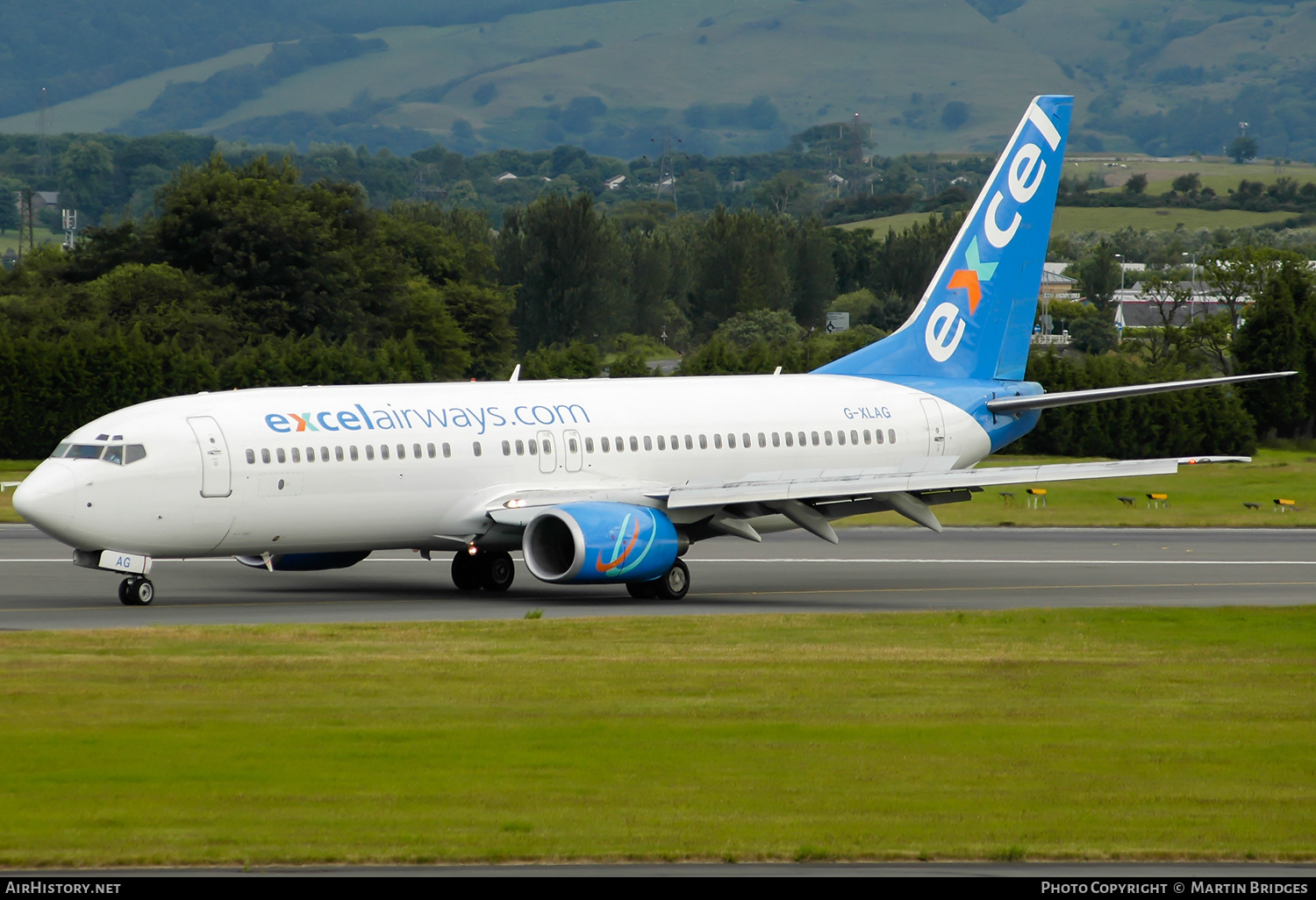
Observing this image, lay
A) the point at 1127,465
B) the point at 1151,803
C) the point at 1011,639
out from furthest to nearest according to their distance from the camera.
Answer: the point at 1127,465 < the point at 1011,639 < the point at 1151,803

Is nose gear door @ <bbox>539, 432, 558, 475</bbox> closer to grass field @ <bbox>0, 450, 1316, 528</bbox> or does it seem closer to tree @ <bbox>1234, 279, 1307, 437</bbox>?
grass field @ <bbox>0, 450, 1316, 528</bbox>

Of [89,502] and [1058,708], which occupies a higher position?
[89,502]

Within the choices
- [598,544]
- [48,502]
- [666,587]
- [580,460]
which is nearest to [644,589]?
[666,587]

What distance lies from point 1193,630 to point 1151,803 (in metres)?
13.6

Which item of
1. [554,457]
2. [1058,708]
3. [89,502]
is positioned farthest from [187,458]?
[1058,708]

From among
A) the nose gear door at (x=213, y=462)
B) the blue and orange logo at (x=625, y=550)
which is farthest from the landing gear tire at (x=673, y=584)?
the nose gear door at (x=213, y=462)

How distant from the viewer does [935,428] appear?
132 feet

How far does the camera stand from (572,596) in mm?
35438

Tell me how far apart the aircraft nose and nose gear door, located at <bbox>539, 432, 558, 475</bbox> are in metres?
8.69

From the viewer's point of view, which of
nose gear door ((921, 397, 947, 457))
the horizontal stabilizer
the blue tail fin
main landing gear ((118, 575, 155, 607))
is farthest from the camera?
the blue tail fin

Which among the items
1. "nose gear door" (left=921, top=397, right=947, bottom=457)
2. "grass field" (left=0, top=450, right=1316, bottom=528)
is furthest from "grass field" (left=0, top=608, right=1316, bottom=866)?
"grass field" (left=0, top=450, right=1316, bottom=528)

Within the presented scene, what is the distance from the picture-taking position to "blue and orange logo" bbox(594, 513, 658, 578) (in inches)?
1277

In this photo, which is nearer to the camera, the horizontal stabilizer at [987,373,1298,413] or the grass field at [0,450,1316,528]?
the horizontal stabilizer at [987,373,1298,413]

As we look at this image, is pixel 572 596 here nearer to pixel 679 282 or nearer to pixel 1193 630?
pixel 1193 630
